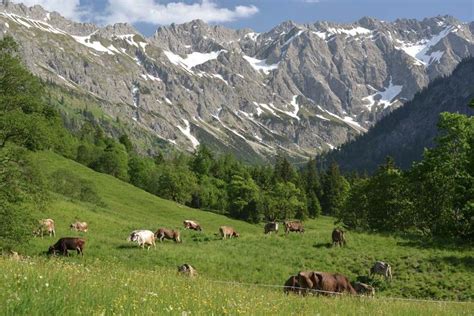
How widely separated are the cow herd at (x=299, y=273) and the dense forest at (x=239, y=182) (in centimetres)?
337

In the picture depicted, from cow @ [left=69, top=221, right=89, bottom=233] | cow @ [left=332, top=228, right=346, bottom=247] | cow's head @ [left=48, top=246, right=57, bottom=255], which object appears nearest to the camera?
cow's head @ [left=48, top=246, right=57, bottom=255]

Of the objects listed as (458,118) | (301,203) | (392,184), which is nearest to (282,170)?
(301,203)

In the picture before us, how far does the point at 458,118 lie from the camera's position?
49.0m

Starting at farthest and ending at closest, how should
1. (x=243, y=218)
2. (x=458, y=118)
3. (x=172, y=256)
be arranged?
1. (x=243, y=218)
2. (x=458, y=118)
3. (x=172, y=256)

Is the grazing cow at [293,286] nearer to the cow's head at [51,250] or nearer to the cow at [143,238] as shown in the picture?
the cow at [143,238]

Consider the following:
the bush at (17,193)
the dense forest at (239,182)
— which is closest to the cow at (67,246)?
the bush at (17,193)

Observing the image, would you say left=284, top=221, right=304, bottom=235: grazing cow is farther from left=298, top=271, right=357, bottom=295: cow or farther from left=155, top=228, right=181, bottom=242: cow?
left=298, top=271, right=357, bottom=295: cow

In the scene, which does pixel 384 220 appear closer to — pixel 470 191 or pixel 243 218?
pixel 470 191

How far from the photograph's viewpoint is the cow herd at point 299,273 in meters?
21.3

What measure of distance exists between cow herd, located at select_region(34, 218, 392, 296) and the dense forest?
3.37 m

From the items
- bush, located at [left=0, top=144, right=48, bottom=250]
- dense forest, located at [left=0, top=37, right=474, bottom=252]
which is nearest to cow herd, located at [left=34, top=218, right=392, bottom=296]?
dense forest, located at [left=0, top=37, right=474, bottom=252]

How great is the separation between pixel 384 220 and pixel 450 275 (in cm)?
3726

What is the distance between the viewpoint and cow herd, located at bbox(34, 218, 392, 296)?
69.9 feet

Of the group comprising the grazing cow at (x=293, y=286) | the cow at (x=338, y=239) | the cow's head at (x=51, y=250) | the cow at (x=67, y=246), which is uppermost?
the cow at (x=338, y=239)
